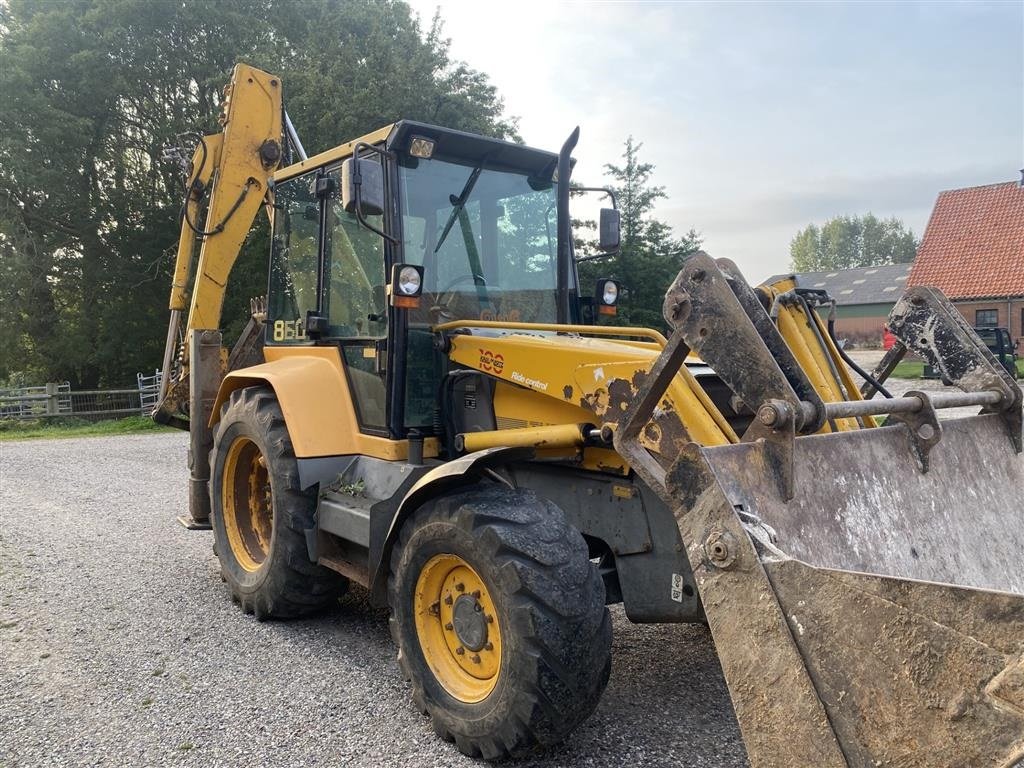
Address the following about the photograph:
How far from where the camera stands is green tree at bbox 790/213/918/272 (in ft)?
298

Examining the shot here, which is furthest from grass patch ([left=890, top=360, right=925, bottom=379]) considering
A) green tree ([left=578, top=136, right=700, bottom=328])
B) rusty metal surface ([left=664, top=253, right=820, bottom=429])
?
rusty metal surface ([left=664, top=253, right=820, bottom=429])

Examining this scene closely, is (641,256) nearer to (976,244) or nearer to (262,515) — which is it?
A: (262,515)

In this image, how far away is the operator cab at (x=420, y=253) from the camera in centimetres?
→ 409

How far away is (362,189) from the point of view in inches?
145

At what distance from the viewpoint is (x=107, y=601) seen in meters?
5.23

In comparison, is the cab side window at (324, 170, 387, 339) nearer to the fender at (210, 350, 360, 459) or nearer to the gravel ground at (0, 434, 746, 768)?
the fender at (210, 350, 360, 459)

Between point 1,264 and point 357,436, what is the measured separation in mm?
18962

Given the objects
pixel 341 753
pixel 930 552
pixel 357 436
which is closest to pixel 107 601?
pixel 357 436

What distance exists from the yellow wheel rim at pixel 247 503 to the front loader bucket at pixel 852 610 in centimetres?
350

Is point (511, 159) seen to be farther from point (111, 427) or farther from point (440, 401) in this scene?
point (111, 427)

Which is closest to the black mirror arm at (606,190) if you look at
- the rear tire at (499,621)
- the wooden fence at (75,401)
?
the rear tire at (499,621)

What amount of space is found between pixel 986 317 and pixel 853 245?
68385 millimetres

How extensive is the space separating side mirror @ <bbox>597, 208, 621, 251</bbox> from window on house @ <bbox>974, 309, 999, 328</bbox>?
96.8ft

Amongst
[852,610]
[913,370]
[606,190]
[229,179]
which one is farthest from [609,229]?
[913,370]
